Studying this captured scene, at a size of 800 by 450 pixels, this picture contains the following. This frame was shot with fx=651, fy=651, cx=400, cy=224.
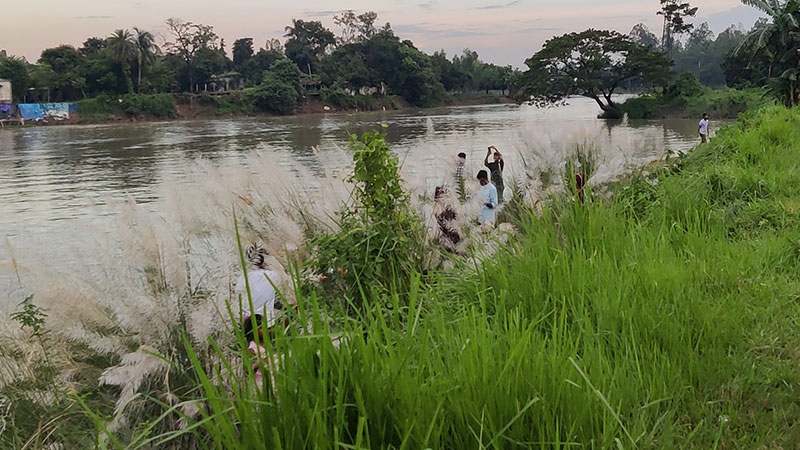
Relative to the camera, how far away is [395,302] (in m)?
1.78

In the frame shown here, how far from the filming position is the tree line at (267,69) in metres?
56.3

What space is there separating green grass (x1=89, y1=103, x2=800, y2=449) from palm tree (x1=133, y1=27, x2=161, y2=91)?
6245 centimetres

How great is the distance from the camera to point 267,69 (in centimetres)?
7375

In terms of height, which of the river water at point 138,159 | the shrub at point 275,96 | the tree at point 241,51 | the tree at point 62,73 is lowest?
the river water at point 138,159

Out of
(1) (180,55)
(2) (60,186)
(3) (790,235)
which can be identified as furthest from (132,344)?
(1) (180,55)

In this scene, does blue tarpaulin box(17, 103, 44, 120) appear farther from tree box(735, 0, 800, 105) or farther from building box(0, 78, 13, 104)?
tree box(735, 0, 800, 105)

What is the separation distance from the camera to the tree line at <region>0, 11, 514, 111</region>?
56281mm

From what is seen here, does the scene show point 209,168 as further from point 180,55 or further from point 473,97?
point 473,97

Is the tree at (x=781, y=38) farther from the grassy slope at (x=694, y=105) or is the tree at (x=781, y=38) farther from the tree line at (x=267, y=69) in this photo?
the tree line at (x=267, y=69)

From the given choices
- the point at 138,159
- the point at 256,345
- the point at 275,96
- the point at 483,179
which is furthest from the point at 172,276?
the point at 275,96

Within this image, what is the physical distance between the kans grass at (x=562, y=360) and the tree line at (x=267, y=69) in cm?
5954

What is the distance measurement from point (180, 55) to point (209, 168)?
6954 cm

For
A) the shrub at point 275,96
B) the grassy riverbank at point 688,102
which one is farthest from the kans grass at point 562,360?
the shrub at point 275,96

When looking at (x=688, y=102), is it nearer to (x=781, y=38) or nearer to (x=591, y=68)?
(x=591, y=68)
